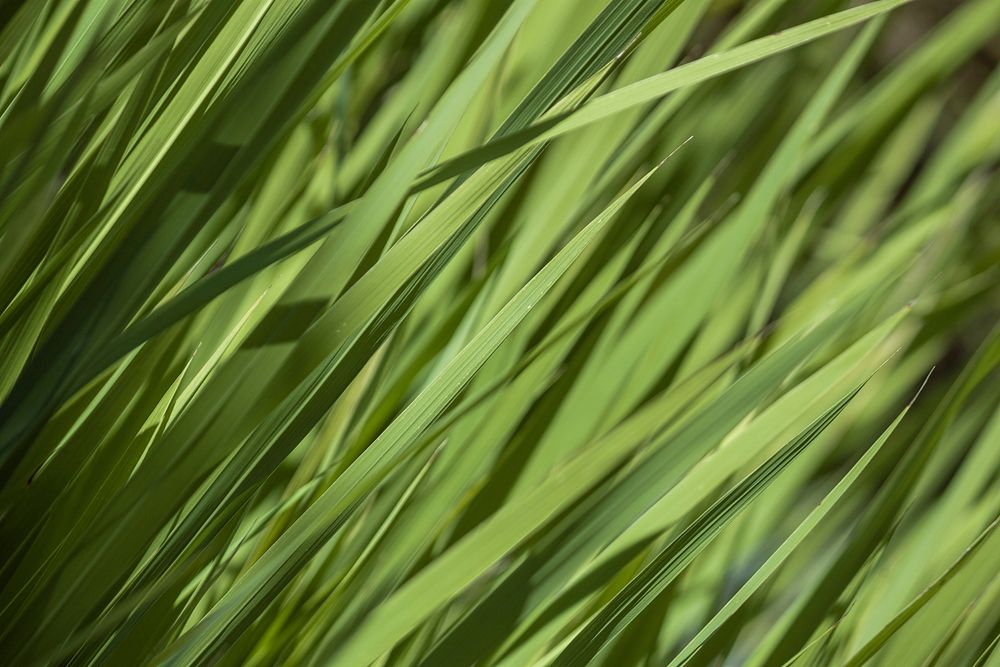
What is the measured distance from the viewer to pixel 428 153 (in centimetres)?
34

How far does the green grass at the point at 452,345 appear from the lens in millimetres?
330

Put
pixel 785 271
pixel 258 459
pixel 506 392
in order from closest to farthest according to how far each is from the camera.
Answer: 1. pixel 258 459
2. pixel 506 392
3. pixel 785 271

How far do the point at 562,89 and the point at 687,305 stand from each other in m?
0.19

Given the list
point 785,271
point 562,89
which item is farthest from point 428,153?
point 785,271

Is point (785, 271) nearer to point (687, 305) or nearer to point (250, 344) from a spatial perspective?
point (687, 305)

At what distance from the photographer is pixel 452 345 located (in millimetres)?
477

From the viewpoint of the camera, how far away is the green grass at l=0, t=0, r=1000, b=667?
330 mm

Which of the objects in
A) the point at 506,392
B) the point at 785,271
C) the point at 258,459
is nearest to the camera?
the point at 258,459

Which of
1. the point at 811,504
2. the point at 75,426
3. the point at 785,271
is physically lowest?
the point at 811,504

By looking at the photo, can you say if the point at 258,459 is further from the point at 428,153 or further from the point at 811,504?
the point at 811,504

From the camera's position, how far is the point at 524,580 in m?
0.35

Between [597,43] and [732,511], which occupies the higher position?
[597,43]

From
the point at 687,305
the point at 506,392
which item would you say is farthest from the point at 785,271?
the point at 506,392

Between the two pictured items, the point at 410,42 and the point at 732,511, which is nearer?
the point at 732,511
